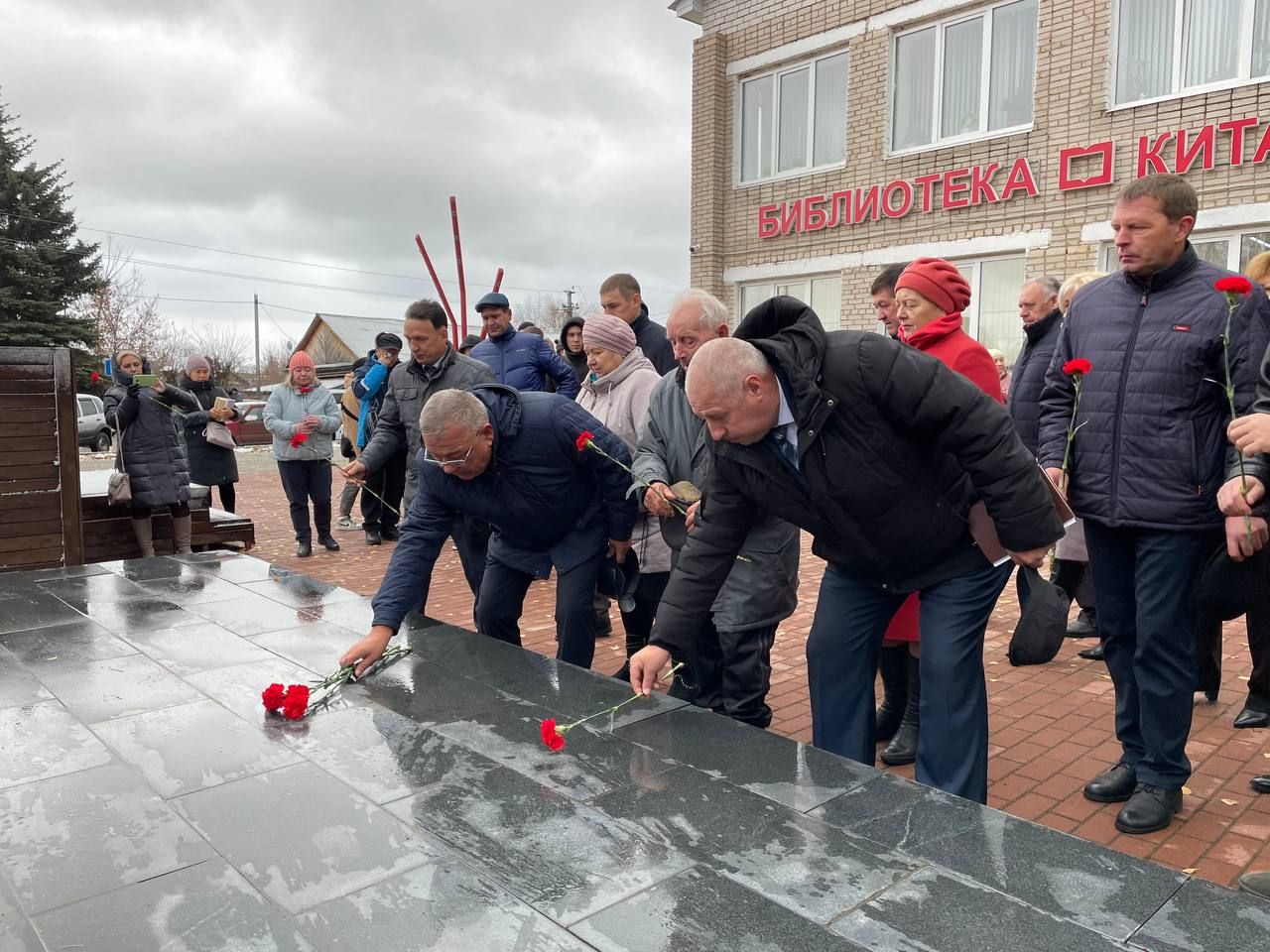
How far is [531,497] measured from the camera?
3.80m

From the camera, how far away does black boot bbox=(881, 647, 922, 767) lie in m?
3.70

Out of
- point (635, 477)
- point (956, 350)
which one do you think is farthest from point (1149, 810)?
point (635, 477)

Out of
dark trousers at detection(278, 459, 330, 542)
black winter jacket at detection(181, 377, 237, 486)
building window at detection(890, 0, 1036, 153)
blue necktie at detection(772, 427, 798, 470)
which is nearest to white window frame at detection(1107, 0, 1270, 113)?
building window at detection(890, 0, 1036, 153)

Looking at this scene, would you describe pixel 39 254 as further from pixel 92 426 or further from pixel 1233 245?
pixel 1233 245

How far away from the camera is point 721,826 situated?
2238 millimetres

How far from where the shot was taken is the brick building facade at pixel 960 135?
989 centimetres

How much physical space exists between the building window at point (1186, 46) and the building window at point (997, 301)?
2102 mm

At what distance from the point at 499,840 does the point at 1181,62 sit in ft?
36.8

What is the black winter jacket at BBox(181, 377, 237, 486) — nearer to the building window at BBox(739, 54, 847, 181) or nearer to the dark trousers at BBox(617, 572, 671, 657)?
the dark trousers at BBox(617, 572, 671, 657)

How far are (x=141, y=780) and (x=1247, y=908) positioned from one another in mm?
2611

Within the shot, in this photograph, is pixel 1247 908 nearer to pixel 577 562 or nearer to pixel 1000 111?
pixel 577 562

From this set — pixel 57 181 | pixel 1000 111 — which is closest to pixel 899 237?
pixel 1000 111

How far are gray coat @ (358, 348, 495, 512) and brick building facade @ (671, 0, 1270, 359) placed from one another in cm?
814

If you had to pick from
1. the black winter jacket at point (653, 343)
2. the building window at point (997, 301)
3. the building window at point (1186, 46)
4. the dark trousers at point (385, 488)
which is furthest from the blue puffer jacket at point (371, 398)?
the building window at point (1186, 46)
